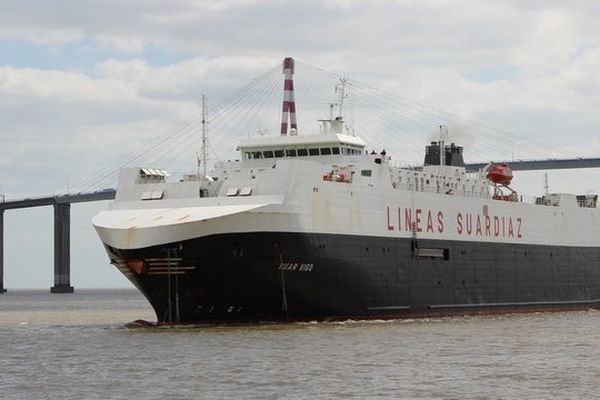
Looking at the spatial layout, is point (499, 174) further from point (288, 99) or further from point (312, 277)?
point (312, 277)

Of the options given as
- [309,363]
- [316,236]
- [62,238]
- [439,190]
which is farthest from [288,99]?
[62,238]

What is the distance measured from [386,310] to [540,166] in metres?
79.6

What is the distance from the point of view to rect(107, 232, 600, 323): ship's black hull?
38.6 metres

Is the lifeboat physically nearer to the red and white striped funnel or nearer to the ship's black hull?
the ship's black hull

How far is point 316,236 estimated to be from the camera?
40594 mm

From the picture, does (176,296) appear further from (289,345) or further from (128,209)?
(289,345)

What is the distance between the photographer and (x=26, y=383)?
27734 mm

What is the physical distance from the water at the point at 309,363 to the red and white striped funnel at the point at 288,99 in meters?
10.8

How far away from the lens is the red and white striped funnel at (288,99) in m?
49.6

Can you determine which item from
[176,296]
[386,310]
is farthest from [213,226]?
[386,310]

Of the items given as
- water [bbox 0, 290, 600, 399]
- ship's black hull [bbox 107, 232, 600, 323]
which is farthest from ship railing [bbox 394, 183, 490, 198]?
water [bbox 0, 290, 600, 399]

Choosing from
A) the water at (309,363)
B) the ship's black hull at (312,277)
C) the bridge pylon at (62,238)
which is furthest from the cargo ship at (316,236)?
the bridge pylon at (62,238)

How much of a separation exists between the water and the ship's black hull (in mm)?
795

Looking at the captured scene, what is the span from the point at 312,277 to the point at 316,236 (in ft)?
4.62
